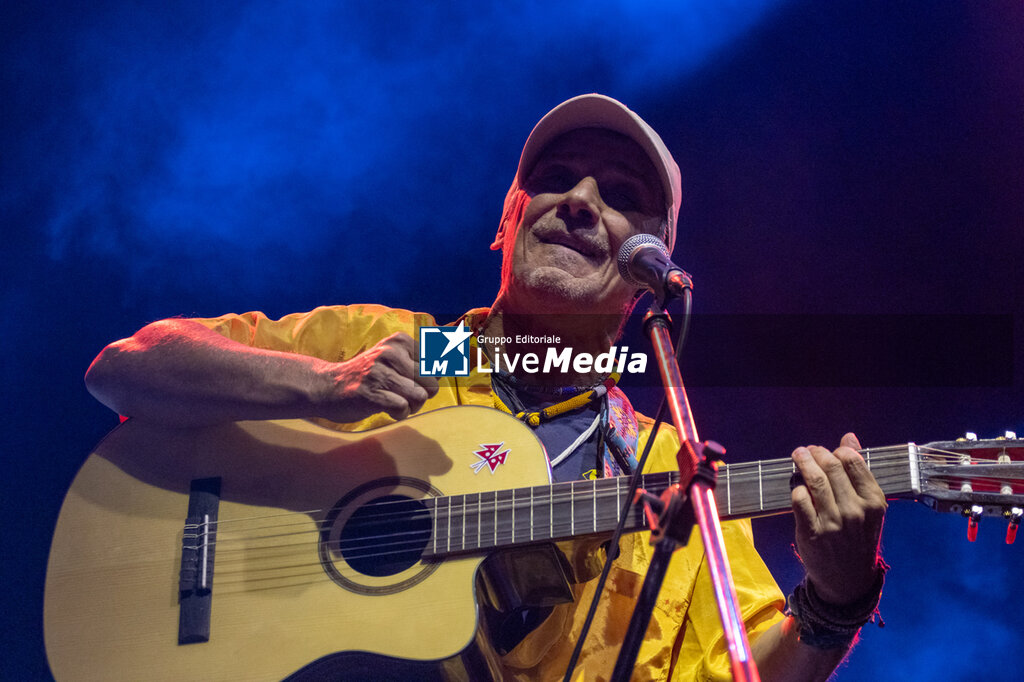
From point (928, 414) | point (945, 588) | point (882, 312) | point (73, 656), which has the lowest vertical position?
point (73, 656)

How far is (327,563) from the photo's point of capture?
2.15 meters

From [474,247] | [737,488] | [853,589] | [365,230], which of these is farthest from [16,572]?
[853,589]

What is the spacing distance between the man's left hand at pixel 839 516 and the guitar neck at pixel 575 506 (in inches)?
3.0

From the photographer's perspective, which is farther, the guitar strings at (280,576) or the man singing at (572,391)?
the guitar strings at (280,576)

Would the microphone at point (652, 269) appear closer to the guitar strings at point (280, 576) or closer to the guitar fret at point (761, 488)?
the guitar fret at point (761, 488)

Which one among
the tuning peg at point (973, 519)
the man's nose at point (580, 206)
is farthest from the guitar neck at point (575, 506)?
the man's nose at point (580, 206)

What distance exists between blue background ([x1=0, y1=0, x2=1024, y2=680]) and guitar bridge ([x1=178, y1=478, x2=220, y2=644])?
160 centimetres

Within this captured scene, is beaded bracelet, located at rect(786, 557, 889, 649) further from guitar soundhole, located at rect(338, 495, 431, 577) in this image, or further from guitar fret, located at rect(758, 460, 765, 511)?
guitar soundhole, located at rect(338, 495, 431, 577)

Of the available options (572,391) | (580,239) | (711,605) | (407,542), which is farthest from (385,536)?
(580,239)

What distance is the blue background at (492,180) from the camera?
3.60 m

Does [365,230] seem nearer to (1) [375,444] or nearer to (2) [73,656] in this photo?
(1) [375,444]

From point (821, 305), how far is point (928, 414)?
76cm

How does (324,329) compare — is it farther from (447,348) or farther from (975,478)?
(975,478)

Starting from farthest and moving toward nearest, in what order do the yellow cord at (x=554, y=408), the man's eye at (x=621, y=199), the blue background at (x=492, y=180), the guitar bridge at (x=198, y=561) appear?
1. the blue background at (x=492, y=180)
2. the man's eye at (x=621, y=199)
3. the yellow cord at (x=554, y=408)
4. the guitar bridge at (x=198, y=561)
